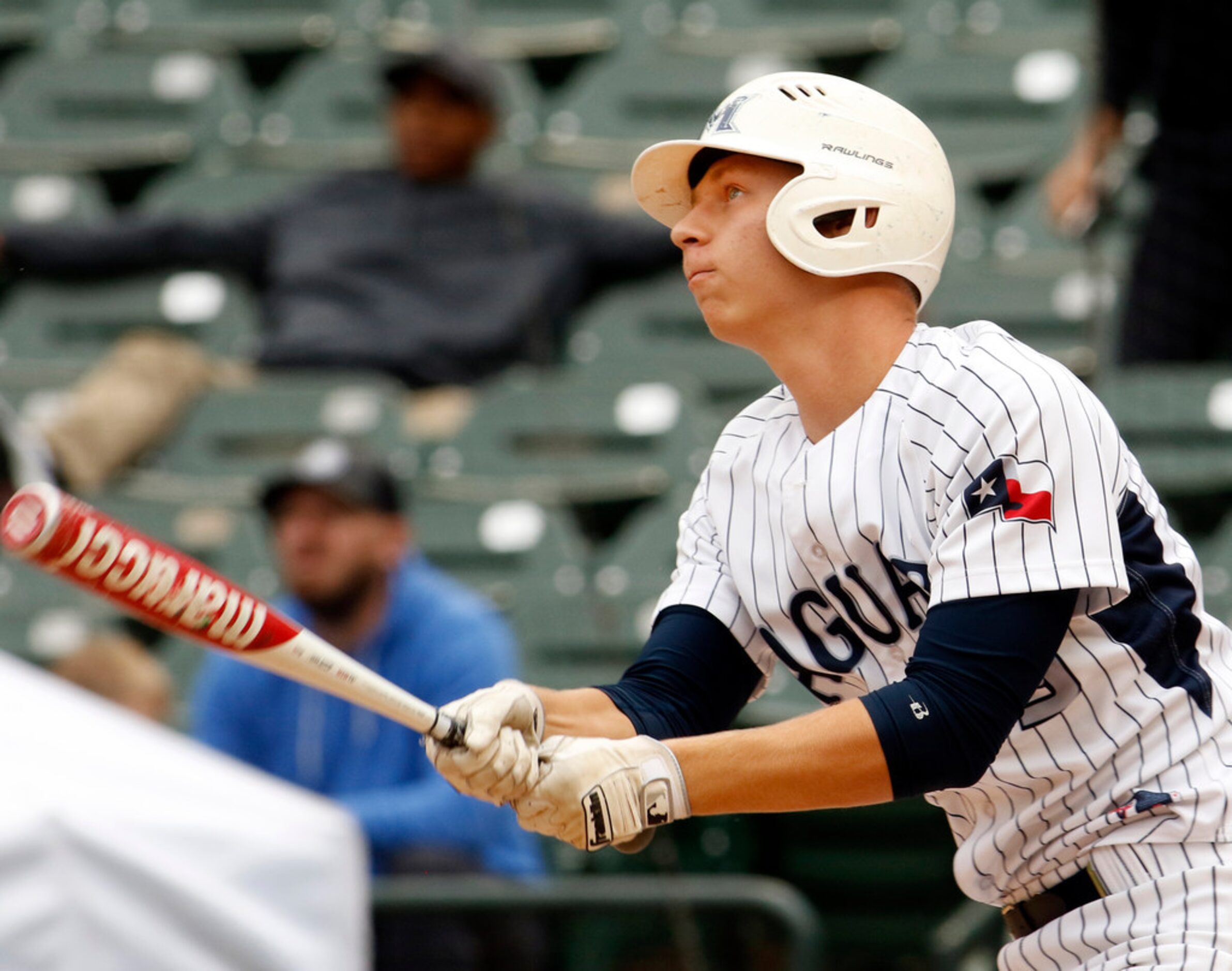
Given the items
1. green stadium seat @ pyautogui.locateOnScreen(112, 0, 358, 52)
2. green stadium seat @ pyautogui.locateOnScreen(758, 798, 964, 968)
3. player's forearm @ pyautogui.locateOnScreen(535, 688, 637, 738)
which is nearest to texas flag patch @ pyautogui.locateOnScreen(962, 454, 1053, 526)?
player's forearm @ pyautogui.locateOnScreen(535, 688, 637, 738)

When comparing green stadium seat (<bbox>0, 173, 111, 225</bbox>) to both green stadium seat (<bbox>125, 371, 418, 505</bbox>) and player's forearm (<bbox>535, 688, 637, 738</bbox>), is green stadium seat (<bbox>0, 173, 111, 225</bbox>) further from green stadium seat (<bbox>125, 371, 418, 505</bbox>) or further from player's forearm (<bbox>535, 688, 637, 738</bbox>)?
player's forearm (<bbox>535, 688, 637, 738</bbox>)

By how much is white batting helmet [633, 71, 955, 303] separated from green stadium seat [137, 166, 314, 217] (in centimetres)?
432

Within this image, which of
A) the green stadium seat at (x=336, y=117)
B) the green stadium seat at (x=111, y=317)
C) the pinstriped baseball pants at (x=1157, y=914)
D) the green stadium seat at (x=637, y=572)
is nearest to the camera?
the pinstriped baseball pants at (x=1157, y=914)

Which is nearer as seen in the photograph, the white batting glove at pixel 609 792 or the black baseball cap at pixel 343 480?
the white batting glove at pixel 609 792

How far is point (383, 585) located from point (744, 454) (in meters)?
2.08

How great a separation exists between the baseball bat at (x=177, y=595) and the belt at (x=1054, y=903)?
28.0 inches

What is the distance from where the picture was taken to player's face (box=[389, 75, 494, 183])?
17.6 feet

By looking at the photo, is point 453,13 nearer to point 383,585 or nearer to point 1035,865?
point 383,585

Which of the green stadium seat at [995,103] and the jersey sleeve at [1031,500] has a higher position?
the green stadium seat at [995,103]

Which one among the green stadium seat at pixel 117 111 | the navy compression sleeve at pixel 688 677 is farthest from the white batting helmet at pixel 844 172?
the green stadium seat at pixel 117 111

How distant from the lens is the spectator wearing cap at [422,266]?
5.35m

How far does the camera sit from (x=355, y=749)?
155 inches

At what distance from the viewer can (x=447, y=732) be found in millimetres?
1875

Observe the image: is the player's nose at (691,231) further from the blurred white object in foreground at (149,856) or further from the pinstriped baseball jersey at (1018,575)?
the blurred white object in foreground at (149,856)
